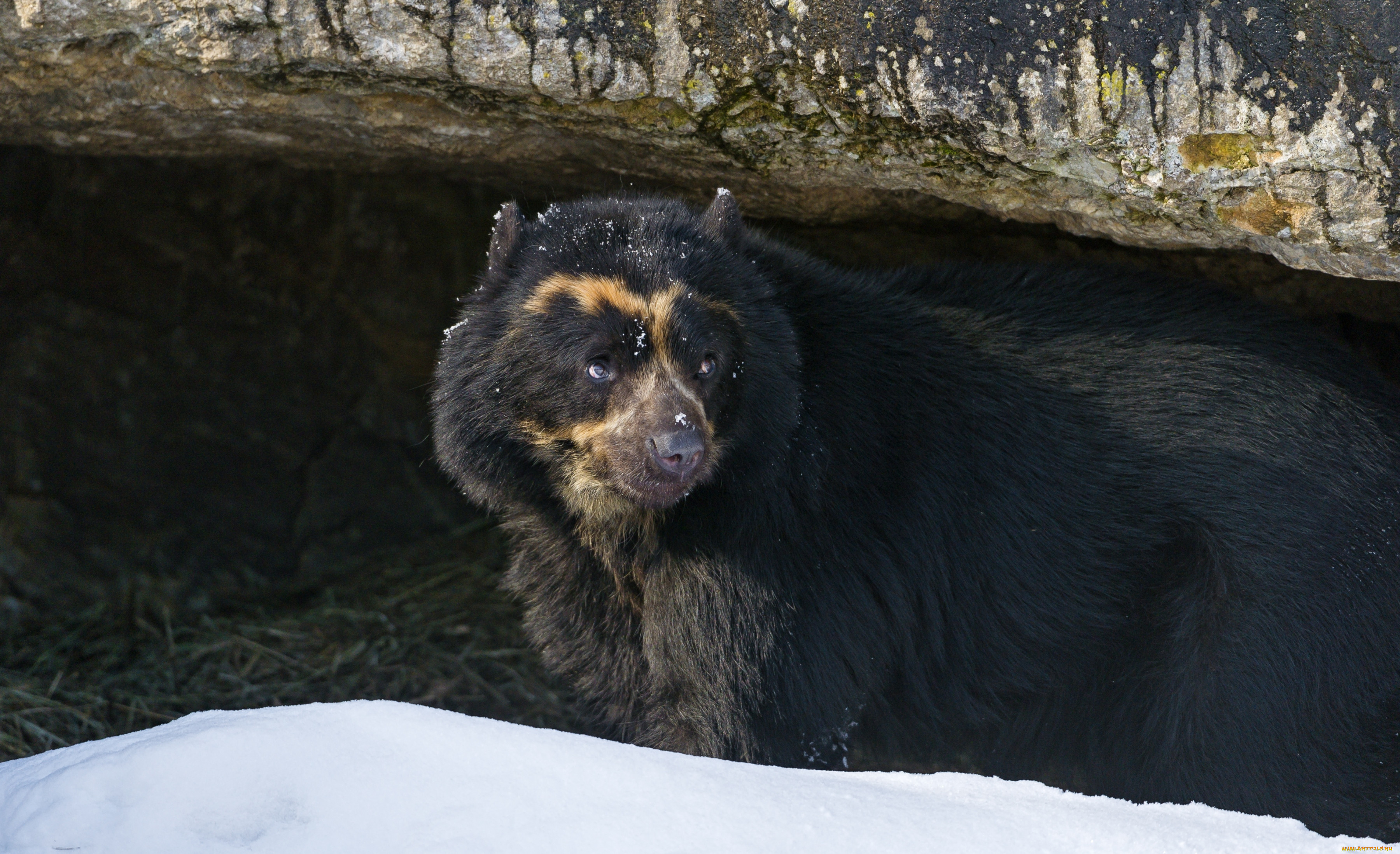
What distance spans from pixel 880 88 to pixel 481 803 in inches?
86.9

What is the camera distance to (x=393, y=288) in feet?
21.5

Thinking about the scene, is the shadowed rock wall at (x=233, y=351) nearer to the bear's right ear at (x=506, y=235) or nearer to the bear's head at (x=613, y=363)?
the bear's head at (x=613, y=363)

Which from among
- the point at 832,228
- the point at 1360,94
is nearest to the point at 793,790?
the point at 1360,94

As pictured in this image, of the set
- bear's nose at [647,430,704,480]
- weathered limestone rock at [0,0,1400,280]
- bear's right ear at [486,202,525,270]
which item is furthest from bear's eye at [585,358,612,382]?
weathered limestone rock at [0,0,1400,280]

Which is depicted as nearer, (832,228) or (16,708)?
(16,708)

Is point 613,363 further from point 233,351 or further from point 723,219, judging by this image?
point 233,351

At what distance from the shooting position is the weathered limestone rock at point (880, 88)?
3.23m

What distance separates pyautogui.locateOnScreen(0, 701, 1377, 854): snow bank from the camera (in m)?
2.38

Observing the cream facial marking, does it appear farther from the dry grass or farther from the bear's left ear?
the dry grass

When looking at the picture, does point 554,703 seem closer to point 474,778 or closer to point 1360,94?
point 474,778

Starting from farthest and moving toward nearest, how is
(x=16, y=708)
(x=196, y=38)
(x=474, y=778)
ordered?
(x=16, y=708) → (x=196, y=38) → (x=474, y=778)

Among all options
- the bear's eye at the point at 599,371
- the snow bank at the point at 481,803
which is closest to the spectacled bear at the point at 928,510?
the bear's eye at the point at 599,371

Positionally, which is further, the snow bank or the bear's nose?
the bear's nose

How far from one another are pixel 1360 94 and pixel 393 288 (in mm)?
4763
